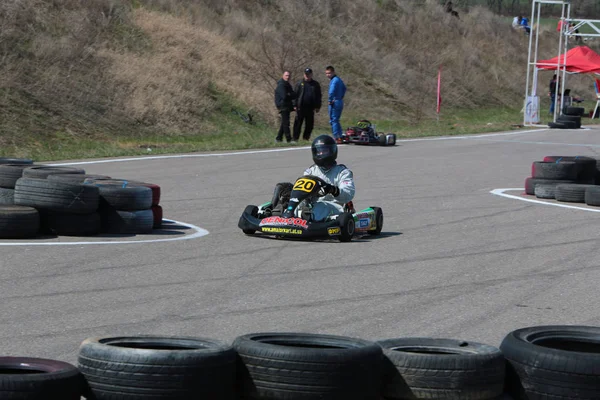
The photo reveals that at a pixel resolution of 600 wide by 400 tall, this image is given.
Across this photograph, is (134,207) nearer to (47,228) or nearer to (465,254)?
(47,228)

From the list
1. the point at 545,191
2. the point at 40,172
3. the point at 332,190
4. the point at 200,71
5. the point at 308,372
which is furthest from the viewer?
the point at 200,71

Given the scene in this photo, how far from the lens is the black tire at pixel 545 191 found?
48.0 feet

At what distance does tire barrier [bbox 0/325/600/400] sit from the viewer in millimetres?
4387

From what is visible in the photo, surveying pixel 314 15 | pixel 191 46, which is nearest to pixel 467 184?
pixel 191 46

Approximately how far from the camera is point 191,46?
3195 cm

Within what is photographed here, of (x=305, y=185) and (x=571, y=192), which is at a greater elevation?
(x=305, y=185)

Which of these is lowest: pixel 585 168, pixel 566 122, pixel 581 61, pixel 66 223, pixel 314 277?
pixel 314 277

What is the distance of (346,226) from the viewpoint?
10422mm

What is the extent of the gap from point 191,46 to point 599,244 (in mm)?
23069

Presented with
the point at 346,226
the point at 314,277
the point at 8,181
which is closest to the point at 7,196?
the point at 8,181

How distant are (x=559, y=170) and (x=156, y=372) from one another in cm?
1144

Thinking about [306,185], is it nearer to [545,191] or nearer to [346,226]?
[346,226]

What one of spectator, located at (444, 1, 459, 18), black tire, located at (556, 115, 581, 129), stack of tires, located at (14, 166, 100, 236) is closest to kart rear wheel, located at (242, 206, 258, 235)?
stack of tires, located at (14, 166, 100, 236)

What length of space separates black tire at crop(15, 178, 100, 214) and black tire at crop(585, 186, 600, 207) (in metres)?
7.09
